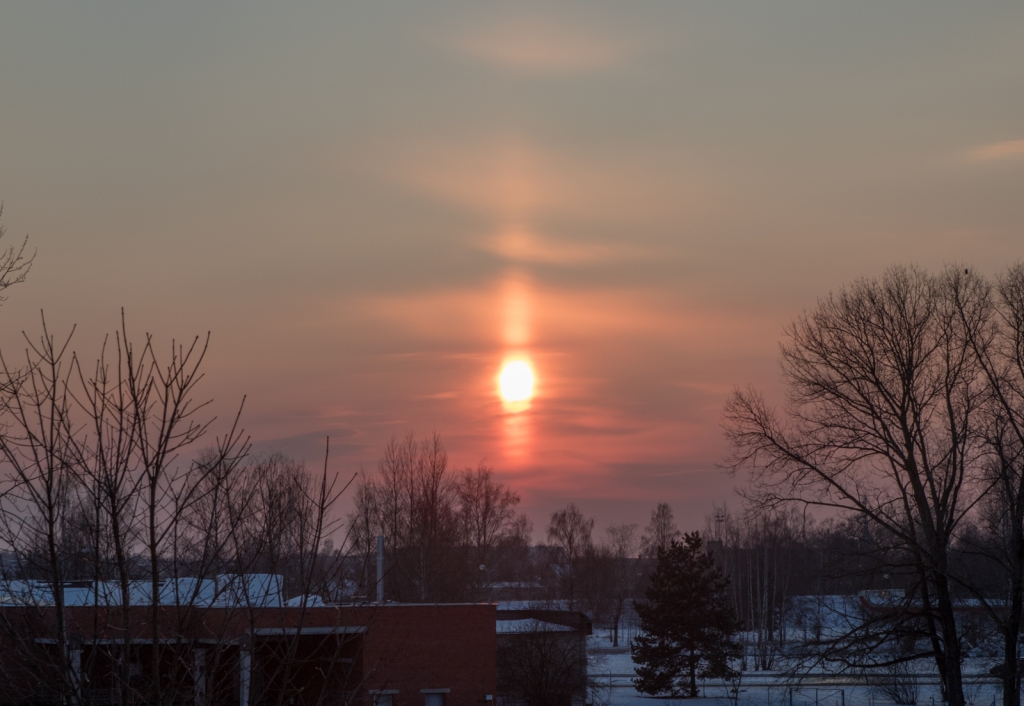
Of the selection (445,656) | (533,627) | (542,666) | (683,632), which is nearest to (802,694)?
(683,632)

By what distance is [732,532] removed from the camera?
330 feet

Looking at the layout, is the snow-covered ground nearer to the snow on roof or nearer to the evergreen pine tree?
the evergreen pine tree

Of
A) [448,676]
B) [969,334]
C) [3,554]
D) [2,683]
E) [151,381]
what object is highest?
[969,334]

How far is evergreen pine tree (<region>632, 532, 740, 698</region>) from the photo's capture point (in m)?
49.0

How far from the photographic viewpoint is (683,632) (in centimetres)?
5031

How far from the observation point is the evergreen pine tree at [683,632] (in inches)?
1928

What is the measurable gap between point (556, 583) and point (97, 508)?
9447cm

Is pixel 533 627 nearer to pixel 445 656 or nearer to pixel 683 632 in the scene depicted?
pixel 445 656

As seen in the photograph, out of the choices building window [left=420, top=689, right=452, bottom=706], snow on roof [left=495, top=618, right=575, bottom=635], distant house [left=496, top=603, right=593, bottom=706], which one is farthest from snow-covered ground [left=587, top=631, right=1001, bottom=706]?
building window [left=420, top=689, right=452, bottom=706]

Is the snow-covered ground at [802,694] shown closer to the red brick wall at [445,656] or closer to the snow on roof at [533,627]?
the snow on roof at [533,627]

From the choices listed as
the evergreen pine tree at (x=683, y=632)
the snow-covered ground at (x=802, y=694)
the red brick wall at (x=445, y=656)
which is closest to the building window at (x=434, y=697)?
the red brick wall at (x=445, y=656)

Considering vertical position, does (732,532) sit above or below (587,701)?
above

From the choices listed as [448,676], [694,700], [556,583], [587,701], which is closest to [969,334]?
[448,676]

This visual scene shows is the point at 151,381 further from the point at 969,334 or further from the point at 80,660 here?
the point at 969,334
